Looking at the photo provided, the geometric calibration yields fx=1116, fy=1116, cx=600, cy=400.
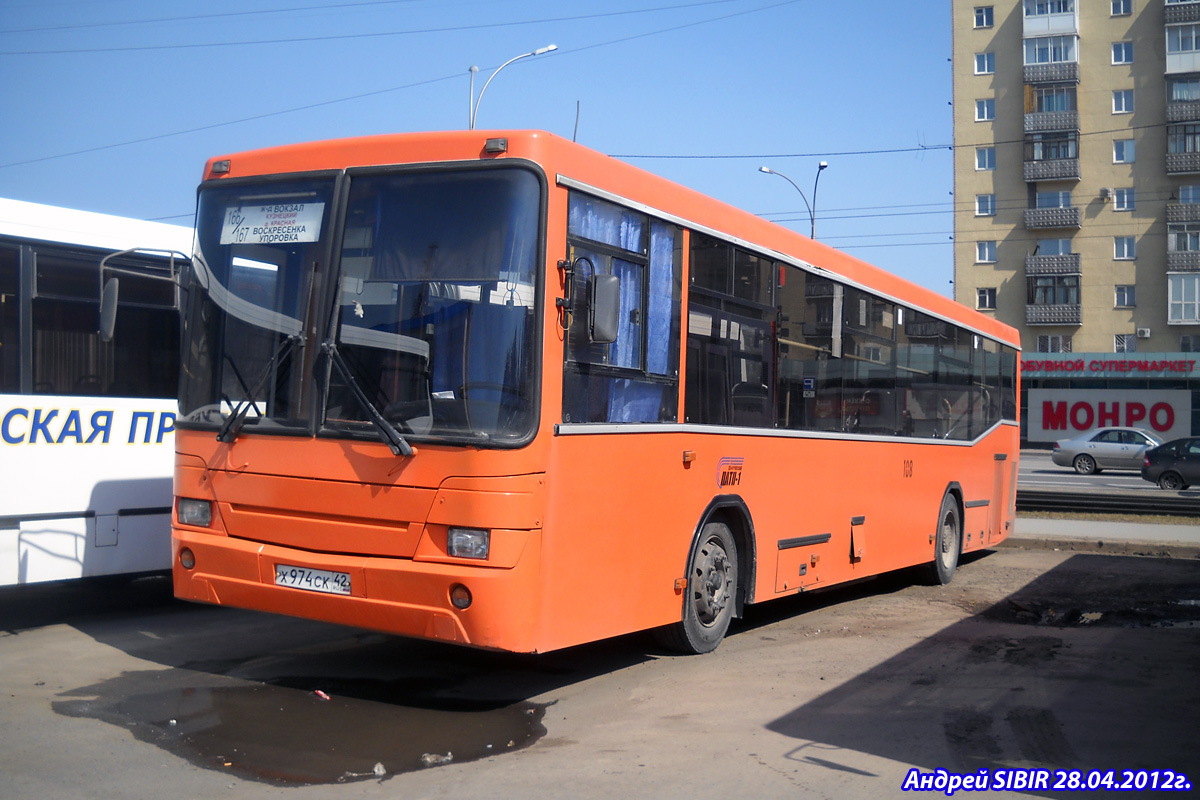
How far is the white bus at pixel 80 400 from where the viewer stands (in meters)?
8.24

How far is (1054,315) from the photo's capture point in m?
61.8

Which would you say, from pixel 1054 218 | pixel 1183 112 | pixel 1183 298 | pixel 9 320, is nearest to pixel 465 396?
pixel 9 320

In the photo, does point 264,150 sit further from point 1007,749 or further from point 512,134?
point 1007,749

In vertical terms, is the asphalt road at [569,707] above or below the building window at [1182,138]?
below

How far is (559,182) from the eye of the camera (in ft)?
20.8

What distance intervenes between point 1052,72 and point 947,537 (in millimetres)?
55670

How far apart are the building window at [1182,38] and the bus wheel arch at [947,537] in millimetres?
55733

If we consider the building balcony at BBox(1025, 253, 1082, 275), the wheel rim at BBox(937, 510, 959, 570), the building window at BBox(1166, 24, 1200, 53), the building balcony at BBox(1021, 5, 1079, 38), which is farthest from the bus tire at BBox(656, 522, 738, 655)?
the building balcony at BBox(1021, 5, 1079, 38)

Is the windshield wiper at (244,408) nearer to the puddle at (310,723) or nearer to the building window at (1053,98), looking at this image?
the puddle at (310,723)

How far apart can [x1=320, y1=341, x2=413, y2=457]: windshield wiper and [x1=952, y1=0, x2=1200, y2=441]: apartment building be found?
55765mm

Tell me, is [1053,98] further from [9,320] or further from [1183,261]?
[9,320]

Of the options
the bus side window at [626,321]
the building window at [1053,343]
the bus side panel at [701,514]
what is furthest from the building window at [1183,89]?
the bus side window at [626,321]

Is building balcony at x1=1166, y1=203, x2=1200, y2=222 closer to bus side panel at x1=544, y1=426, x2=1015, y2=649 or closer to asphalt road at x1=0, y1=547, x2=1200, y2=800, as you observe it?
bus side panel at x1=544, y1=426, x2=1015, y2=649

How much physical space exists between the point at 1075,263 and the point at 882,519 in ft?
184
